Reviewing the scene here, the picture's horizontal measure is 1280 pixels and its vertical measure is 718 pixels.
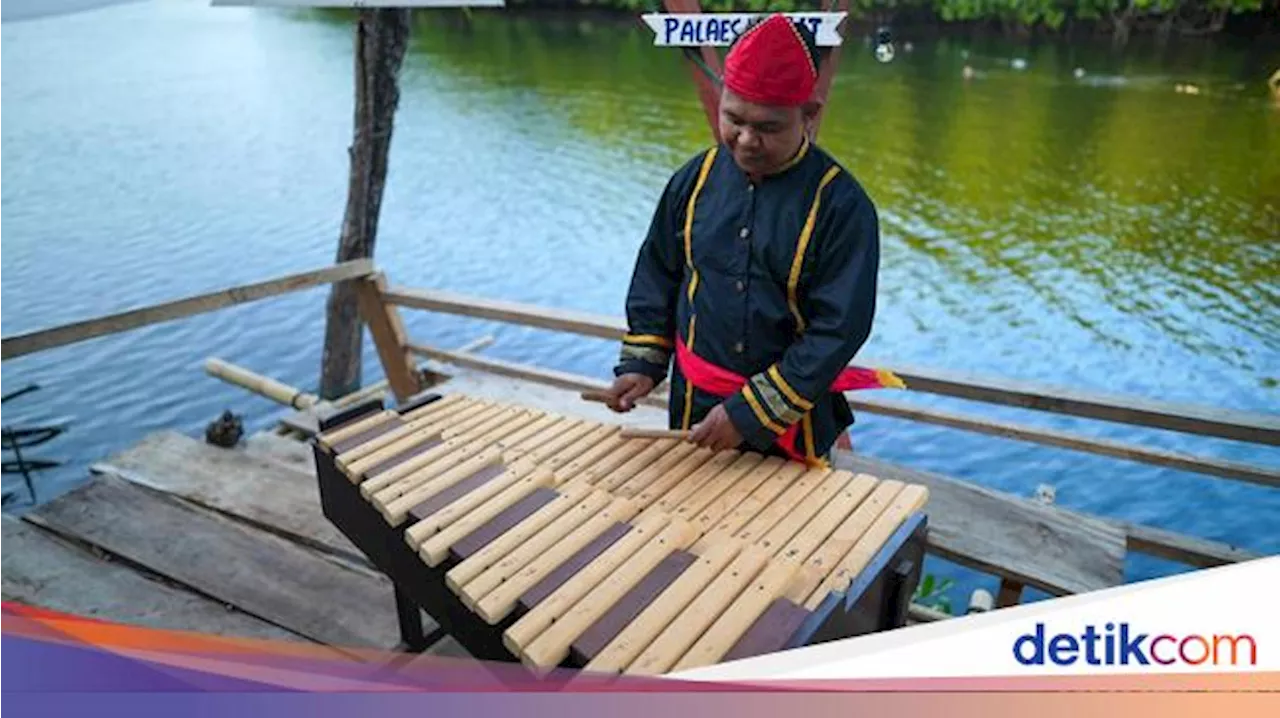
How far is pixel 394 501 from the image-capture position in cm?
211

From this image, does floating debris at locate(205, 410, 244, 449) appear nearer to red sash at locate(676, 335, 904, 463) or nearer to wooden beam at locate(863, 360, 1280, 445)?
red sash at locate(676, 335, 904, 463)

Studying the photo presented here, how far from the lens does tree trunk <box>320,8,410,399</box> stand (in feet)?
19.5

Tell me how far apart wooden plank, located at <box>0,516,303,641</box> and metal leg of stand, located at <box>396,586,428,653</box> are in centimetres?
49

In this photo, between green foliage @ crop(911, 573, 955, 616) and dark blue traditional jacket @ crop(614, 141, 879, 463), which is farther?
green foliage @ crop(911, 573, 955, 616)

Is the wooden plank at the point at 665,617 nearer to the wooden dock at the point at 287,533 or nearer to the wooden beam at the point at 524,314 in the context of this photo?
the wooden dock at the point at 287,533

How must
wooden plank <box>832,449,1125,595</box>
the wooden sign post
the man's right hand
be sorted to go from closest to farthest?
1. the man's right hand
2. the wooden sign post
3. wooden plank <box>832,449,1125,595</box>

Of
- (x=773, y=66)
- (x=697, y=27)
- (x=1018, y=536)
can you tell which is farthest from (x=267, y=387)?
(x=773, y=66)

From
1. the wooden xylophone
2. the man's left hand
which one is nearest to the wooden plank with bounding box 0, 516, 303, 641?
the wooden xylophone

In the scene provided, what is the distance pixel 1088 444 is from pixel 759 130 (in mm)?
2579

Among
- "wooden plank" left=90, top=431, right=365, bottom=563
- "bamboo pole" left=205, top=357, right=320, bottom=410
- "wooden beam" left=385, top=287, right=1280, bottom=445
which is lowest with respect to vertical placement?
"bamboo pole" left=205, top=357, right=320, bottom=410

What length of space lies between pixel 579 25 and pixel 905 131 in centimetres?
2101

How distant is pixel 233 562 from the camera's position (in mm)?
3471

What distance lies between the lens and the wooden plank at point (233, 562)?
3146mm

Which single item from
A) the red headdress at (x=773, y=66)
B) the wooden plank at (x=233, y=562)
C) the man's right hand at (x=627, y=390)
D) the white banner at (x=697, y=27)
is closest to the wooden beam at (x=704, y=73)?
the white banner at (x=697, y=27)
